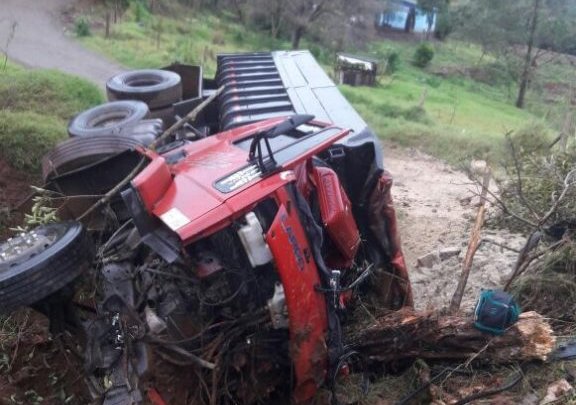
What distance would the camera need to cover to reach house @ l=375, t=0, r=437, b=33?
124ft

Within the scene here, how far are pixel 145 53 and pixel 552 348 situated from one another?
1649cm

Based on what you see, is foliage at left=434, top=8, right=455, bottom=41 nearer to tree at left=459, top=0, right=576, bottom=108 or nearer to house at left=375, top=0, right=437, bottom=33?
house at left=375, top=0, right=437, bottom=33

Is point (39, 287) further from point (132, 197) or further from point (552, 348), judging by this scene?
point (552, 348)

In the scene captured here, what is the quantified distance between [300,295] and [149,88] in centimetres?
443

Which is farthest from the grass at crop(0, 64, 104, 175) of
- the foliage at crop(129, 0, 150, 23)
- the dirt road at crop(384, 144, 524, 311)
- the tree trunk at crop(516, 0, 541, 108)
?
the tree trunk at crop(516, 0, 541, 108)

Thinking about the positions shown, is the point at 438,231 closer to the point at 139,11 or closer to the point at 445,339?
the point at 445,339

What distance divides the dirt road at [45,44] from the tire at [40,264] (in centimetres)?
1167

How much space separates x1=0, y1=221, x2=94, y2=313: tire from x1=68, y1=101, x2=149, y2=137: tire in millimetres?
2513

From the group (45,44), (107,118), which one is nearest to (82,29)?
(45,44)

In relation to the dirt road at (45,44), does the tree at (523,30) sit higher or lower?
higher

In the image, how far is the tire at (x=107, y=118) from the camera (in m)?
5.76

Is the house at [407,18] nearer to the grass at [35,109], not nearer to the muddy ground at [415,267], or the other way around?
the muddy ground at [415,267]

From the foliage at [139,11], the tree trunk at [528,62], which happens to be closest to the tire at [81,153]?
the foliage at [139,11]

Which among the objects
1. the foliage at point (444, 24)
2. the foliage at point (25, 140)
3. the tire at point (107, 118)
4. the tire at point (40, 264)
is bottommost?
the foliage at point (25, 140)
